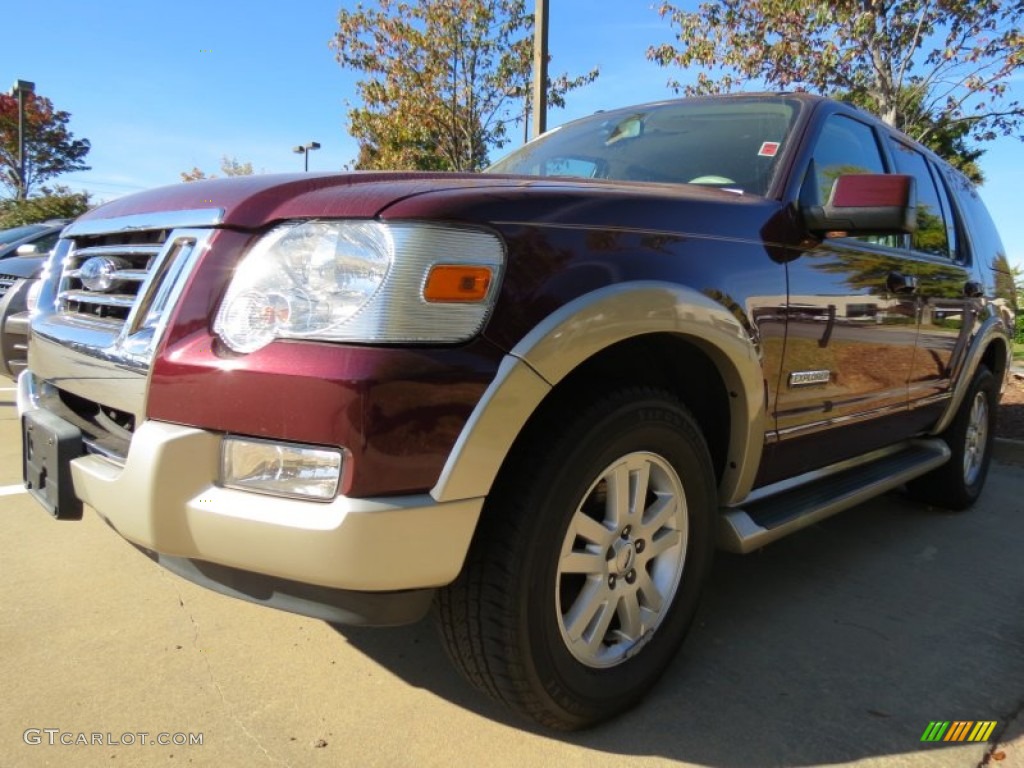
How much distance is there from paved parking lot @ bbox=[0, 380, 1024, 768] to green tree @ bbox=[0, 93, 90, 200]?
3297cm

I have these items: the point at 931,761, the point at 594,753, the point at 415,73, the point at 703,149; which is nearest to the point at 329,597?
the point at 594,753

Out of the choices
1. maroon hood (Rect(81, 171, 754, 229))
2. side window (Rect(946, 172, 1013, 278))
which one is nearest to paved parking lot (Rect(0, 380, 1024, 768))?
maroon hood (Rect(81, 171, 754, 229))

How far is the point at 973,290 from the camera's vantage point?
4145 millimetres

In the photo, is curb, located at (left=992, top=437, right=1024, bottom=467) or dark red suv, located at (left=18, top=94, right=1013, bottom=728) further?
curb, located at (left=992, top=437, right=1024, bottom=467)

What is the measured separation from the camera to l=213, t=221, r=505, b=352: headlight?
1.58m

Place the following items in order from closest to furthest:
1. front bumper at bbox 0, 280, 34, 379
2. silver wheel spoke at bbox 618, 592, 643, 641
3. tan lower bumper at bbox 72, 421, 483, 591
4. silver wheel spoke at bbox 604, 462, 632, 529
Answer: tan lower bumper at bbox 72, 421, 483, 591, silver wheel spoke at bbox 604, 462, 632, 529, silver wheel spoke at bbox 618, 592, 643, 641, front bumper at bbox 0, 280, 34, 379

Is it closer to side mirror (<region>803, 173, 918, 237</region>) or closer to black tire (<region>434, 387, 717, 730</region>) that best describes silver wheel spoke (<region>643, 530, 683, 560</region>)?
black tire (<region>434, 387, 717, 730</region>)

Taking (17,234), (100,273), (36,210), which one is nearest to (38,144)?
(36,210)

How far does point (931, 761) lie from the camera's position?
2020 millimetres

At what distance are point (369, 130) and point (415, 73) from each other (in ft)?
5.62

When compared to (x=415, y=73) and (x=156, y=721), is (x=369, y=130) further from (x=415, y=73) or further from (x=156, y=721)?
(x=156, y=721)

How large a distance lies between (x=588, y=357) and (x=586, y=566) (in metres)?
0.55

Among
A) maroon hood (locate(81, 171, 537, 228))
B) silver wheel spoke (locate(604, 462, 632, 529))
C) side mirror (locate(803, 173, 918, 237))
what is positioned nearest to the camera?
maroon hood (locate(81, 171, 537, 228))

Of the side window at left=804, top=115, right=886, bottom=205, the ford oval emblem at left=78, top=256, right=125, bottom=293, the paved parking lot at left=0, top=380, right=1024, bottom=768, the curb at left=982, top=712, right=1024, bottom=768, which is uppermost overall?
the side window at left=804, top=115, right=886, bottom=205
